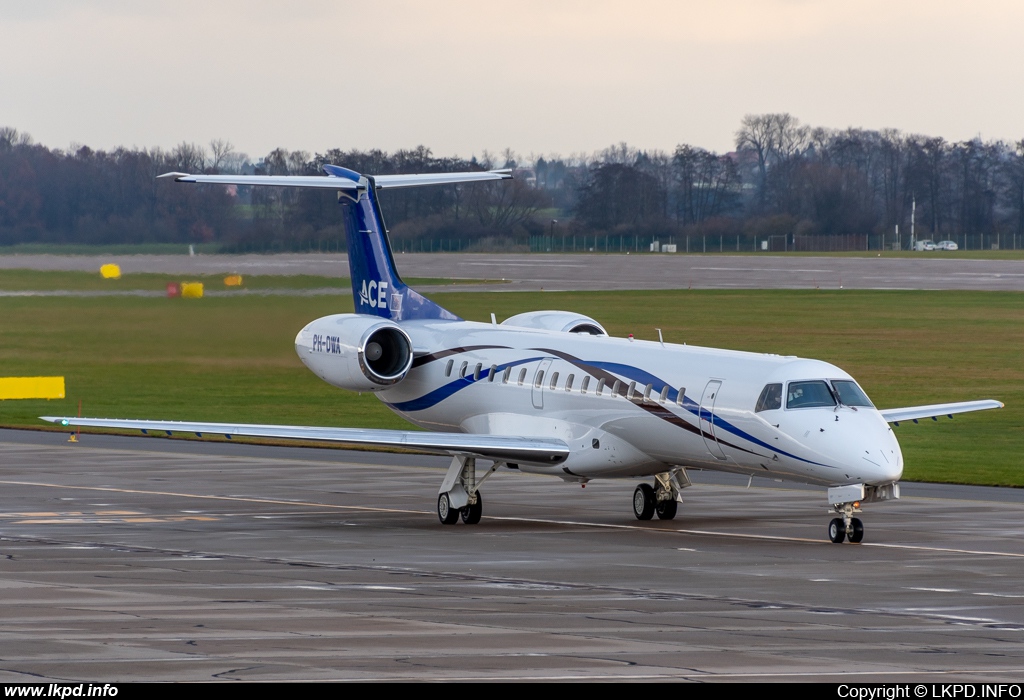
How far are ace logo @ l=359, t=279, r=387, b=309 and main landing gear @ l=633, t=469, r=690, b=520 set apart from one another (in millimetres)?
7723

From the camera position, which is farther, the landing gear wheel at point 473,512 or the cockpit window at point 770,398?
the landing gear wheel at point 473,512

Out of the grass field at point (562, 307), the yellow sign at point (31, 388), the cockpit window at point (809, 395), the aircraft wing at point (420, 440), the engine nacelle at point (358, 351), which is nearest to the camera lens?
the cockpit window at point (809, 395)

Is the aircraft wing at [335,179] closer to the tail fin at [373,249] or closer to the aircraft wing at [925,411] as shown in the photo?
the tail fin at [373,249]

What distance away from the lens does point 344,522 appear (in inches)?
1110

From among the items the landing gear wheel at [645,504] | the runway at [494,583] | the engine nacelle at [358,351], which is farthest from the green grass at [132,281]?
the landing gear wheel at [645,504]

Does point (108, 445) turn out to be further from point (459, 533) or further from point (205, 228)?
point (459, 533)

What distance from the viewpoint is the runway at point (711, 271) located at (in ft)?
327

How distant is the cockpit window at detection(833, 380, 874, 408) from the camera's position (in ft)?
80.0

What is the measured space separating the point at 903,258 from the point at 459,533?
379 ft

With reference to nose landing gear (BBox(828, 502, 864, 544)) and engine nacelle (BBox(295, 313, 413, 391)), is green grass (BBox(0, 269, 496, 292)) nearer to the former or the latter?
engine nacelle (BBox(295, 313, 413, 391))

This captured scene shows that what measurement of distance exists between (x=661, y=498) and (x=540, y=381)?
9.72ft

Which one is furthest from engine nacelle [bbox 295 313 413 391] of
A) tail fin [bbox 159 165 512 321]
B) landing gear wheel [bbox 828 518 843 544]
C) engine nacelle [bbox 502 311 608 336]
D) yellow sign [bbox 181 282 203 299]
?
yellow sign [bbox 181 282 203 299]

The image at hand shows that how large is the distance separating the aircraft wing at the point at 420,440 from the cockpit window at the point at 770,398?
396 centimetres
